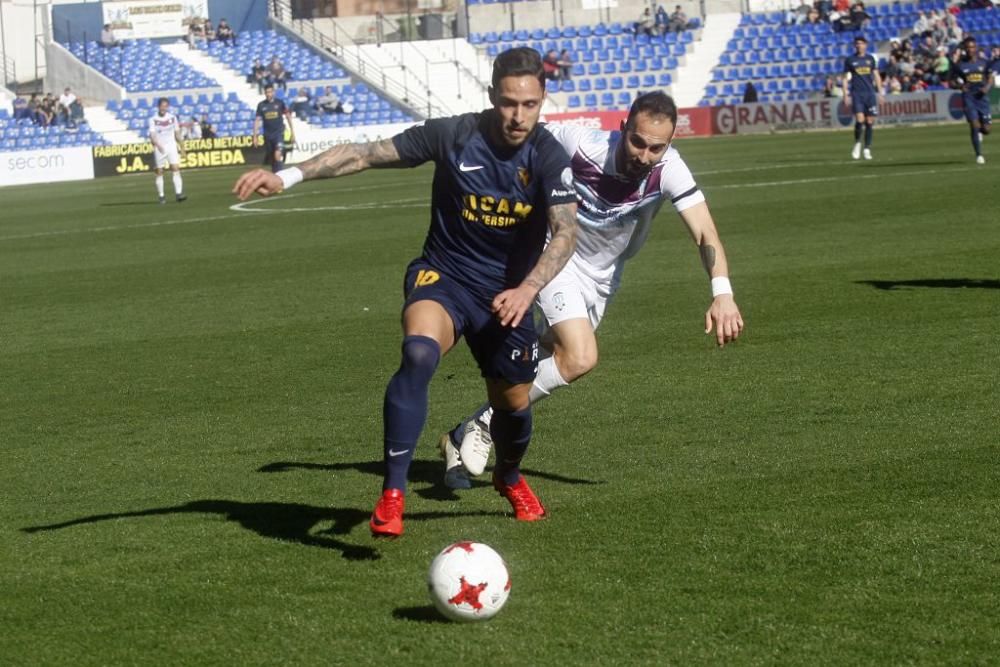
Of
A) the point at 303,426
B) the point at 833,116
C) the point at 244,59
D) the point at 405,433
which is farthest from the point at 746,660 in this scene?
the point at 244,59

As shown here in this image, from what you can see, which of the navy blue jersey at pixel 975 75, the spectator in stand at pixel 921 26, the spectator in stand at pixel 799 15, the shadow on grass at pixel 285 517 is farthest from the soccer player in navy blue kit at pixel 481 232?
the spectator in stand at pixel 799 15

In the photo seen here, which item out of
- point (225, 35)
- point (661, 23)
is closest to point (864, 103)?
point (661, 23)

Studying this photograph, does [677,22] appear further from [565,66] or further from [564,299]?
[564,299]

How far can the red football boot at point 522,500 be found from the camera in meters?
6.66

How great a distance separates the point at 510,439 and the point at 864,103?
83.8ft

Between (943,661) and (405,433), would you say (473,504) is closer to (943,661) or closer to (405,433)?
(405,433)

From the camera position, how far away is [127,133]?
4969 centimetres

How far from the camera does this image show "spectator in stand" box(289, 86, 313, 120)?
49.9m

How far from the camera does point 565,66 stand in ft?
181

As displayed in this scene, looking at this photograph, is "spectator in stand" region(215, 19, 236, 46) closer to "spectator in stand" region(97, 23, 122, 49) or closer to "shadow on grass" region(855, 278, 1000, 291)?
"spectator in stand" region(97, 23, 122, 49)

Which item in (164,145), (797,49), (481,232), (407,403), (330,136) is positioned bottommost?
(407,403)

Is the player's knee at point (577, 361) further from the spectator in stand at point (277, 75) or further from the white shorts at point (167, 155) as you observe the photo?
the spectator in stand at point (277, 75)

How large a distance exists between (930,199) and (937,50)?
31.7 meters

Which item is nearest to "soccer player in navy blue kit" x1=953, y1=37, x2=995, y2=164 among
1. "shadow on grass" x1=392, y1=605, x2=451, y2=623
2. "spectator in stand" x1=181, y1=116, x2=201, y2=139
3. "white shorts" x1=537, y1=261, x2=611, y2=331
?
"white shorts" x1=537, y1=261, x2=611, y2=331
